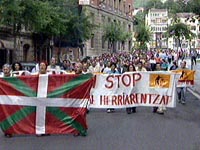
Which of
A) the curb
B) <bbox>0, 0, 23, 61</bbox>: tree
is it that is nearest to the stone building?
<bbox>0, 0, 23, 61</bbox>: tree

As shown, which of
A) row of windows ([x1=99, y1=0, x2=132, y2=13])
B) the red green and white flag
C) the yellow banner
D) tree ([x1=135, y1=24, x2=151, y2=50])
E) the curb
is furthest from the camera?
tree ([x1=135, y1=24, x2=151, y2=50])

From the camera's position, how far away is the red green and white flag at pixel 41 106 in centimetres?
1149

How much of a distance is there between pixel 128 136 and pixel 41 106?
6.44ft

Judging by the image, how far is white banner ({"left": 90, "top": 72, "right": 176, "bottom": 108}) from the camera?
16484mm

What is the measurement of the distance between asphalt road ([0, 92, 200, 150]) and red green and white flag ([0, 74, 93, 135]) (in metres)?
0.23

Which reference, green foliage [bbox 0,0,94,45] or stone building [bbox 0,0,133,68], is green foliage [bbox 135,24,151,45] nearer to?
stone building [bbox 0,0,133,68]

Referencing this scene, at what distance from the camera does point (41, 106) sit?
11508 mm

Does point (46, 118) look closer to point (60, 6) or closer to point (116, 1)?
point (60, 6)

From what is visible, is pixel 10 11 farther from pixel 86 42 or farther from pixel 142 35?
pixel 142 35

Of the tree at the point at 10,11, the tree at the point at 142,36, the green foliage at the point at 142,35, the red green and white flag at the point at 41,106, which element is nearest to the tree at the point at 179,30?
the tree at the point at 10,11

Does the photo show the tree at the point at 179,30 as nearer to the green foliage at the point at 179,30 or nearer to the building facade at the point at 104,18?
the green foliage at the point at 179,30

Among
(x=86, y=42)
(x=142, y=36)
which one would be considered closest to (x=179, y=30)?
(x=86, y=42)

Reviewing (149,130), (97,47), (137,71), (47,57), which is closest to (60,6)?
(47,57)

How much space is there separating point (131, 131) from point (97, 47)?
5862 centimetres
